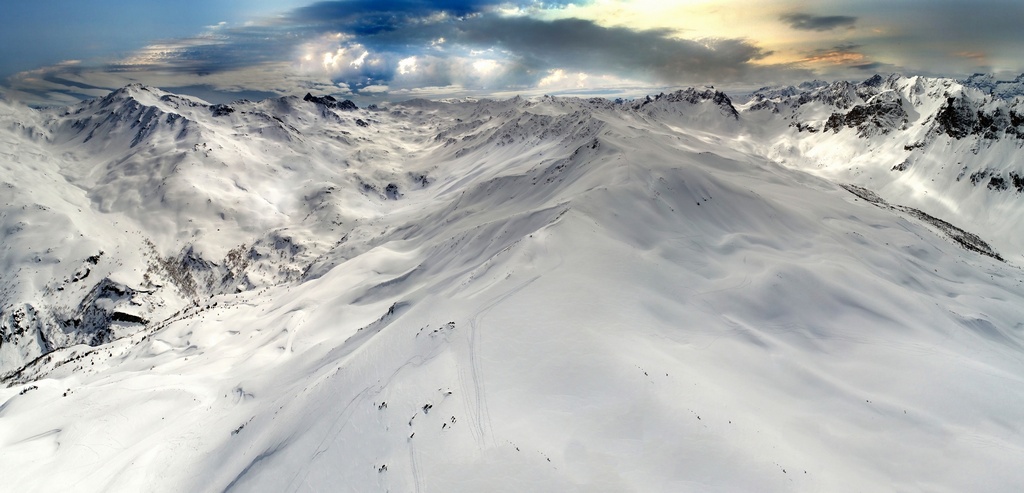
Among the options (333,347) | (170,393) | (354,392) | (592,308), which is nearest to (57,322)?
(170,393)

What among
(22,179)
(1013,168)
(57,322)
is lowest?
(57,322)

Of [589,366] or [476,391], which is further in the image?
[589,366]

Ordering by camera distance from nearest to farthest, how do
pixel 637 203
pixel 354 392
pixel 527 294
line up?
pixel 354 392 < pixel 527 294 < pixel 637 203

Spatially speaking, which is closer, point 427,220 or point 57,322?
point 57,322

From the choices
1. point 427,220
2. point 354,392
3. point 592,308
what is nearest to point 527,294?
point 592,308

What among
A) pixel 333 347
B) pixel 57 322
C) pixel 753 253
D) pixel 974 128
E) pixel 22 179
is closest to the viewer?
pixel 333 347

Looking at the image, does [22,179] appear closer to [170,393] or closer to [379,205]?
[379,205]

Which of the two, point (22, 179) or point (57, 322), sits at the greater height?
point (22, 179)

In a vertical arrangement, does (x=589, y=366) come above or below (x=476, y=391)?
above

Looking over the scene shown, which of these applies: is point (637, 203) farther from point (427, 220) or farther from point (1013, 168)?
point (1013, 168)
